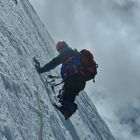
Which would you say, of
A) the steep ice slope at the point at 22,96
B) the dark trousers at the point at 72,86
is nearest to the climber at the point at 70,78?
the dark trousers at the point at 72,86

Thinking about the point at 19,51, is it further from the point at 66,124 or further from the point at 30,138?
the point at 30,138

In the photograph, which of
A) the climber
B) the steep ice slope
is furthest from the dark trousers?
the steep ice slope

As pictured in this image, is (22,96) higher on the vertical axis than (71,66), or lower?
lower

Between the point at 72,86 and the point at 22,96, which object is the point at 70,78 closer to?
the point at 72,86

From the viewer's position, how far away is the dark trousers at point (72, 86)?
809cm

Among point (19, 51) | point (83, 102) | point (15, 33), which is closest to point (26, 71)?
point (19, 51)

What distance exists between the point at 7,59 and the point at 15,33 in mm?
1759

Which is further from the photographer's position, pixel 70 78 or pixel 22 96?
pixel 70 78

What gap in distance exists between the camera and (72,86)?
815cm

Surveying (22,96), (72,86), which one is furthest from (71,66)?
(22,96)

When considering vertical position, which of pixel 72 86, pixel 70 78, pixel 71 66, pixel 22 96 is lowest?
pixel 22 96

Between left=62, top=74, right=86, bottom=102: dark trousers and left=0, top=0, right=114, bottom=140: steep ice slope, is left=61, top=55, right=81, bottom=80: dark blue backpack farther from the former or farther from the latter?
left=0, top=0, right=114, bottom=140: steep ice slope

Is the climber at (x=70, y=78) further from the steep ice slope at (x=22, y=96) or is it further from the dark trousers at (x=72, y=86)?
the steep ice slope at (x=22, y=96)

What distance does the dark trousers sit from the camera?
318 inches
